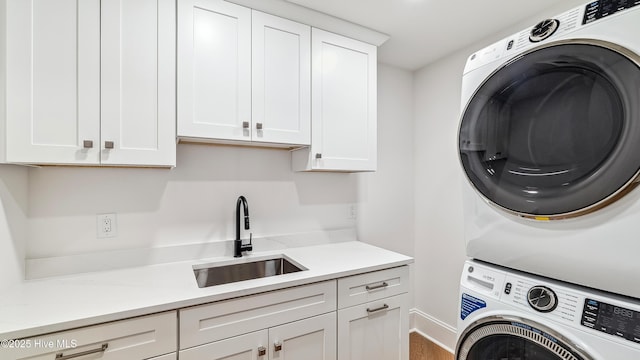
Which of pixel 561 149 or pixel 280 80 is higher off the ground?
pixel 280 80

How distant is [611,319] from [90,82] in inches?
83.3

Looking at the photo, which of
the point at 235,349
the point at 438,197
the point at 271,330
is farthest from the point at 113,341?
the point at 438,197

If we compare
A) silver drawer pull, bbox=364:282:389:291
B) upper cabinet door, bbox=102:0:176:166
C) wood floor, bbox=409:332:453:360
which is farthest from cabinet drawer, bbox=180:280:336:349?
wood floor, bbox=409:332:453:360

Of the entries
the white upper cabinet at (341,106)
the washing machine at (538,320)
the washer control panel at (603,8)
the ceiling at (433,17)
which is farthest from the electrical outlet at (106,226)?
the washer control panel at (603,8)

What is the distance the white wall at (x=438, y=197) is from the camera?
2322mm

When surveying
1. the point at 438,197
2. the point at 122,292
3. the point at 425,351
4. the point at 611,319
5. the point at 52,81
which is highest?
the point at 52,81

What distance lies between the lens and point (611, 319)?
80 centimetres

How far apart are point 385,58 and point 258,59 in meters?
1.29

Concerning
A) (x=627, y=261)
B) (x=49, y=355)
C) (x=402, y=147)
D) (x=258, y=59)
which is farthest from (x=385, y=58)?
(x=49, y=355)

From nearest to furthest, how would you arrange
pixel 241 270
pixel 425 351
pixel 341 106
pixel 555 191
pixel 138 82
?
pixel 555 191 → pixel 138 82 → pixel 241 270 → pixel 341 106 → pixel 425 351

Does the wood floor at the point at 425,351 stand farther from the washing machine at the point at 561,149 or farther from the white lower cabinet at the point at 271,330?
the washing machine at the point at 561,149

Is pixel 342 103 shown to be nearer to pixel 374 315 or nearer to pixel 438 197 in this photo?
pixel 438 197

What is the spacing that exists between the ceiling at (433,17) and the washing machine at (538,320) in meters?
1.56

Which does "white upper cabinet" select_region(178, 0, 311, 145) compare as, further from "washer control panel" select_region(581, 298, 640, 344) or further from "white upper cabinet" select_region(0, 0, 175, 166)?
"washer control panel" select_region(581, 298, 640, 344)
